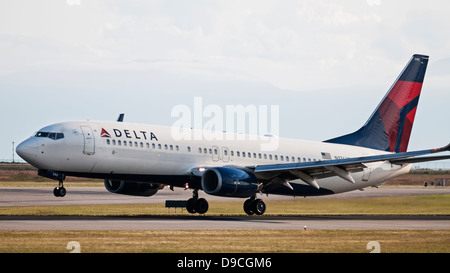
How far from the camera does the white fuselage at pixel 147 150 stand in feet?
128

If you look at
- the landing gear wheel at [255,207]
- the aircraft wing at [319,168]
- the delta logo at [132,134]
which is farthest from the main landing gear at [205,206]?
the delta logo at [132,134]

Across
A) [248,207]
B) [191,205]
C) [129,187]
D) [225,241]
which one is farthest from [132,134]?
[225,241]

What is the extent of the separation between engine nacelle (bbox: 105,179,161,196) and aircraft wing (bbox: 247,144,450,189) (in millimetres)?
6493

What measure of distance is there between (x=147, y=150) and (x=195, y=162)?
3280 millimetres

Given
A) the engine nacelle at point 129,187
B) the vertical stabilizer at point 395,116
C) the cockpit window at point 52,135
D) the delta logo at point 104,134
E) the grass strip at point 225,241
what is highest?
the vertical stabilizer at point 395,116

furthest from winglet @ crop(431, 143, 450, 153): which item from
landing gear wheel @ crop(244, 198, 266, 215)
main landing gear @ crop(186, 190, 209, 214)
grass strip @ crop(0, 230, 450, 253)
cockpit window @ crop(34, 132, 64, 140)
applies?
cockpit window @ crop(34, 132, 64, 140)

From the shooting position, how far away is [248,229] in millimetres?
32312

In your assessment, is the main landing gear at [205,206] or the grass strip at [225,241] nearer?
the grass strip at [225,241]

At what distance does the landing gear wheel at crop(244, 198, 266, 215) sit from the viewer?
44594 mm

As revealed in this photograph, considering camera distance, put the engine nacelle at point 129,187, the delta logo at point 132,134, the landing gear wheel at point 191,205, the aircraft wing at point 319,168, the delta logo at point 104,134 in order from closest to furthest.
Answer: the delta logo at point 104,134 → the delta logo at point 132,134 → the aircraft wing at point 319,168 → the engine nacelle at point 129,187 → the landing gear wheel at point 191,205

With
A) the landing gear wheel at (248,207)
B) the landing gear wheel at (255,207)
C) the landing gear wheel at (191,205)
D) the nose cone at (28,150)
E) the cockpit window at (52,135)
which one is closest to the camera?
the nose cone at (28,150)

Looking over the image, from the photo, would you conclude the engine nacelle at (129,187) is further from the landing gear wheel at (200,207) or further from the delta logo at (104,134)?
the delta logo at (104,134)

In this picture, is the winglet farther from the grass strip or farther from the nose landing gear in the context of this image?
the nose landing gear

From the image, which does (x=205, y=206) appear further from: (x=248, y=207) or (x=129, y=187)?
(x=129, y=187)
